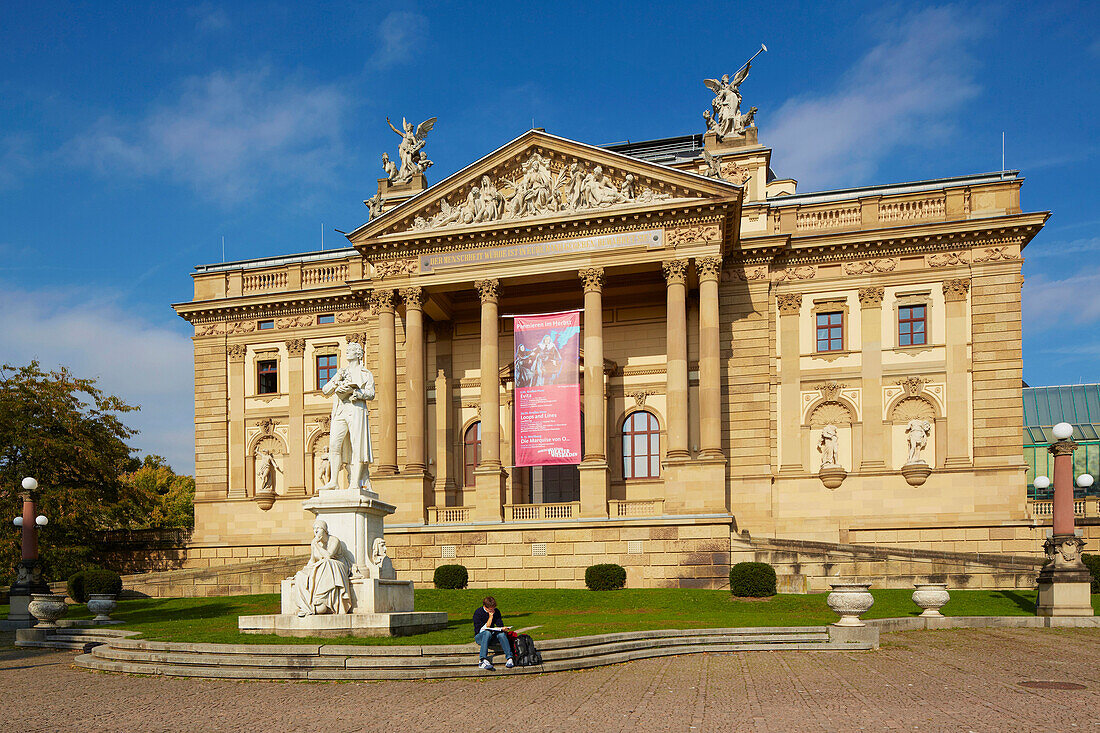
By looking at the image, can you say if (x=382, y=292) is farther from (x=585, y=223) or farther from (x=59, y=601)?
(x=59, y=601)

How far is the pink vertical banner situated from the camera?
37125 mm

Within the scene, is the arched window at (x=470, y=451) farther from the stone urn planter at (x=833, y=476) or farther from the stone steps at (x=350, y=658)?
the stone steps at (x=350, y=658)

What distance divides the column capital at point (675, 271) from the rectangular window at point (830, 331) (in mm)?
7525

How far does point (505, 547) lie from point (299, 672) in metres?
21.5


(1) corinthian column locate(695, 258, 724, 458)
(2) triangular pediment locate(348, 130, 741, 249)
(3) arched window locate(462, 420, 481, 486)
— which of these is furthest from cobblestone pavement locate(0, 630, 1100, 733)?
(3) arched window locate(462, 420, 481, 486)

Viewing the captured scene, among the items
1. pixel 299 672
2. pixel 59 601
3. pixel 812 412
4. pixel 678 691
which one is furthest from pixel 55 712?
pixel 812 412

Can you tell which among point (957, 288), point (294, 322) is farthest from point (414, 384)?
point (957, 288)

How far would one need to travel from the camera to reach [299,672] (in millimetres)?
16031

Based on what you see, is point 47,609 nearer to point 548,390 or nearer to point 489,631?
point 489,631

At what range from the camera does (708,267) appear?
38.3m

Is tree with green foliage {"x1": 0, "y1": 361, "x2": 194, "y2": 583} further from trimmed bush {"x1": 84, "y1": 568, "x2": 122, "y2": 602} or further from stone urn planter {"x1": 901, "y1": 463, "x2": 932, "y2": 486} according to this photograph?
stone urn planter {"x1": 901, "y1": 463, "x2": 932, "y2": 486}

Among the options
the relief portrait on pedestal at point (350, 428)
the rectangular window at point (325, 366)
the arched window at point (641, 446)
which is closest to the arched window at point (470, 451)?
the arched window at point (641, 446)

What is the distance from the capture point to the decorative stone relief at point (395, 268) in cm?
4144

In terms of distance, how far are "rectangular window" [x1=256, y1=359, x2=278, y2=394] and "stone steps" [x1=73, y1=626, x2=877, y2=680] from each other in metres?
30.4
